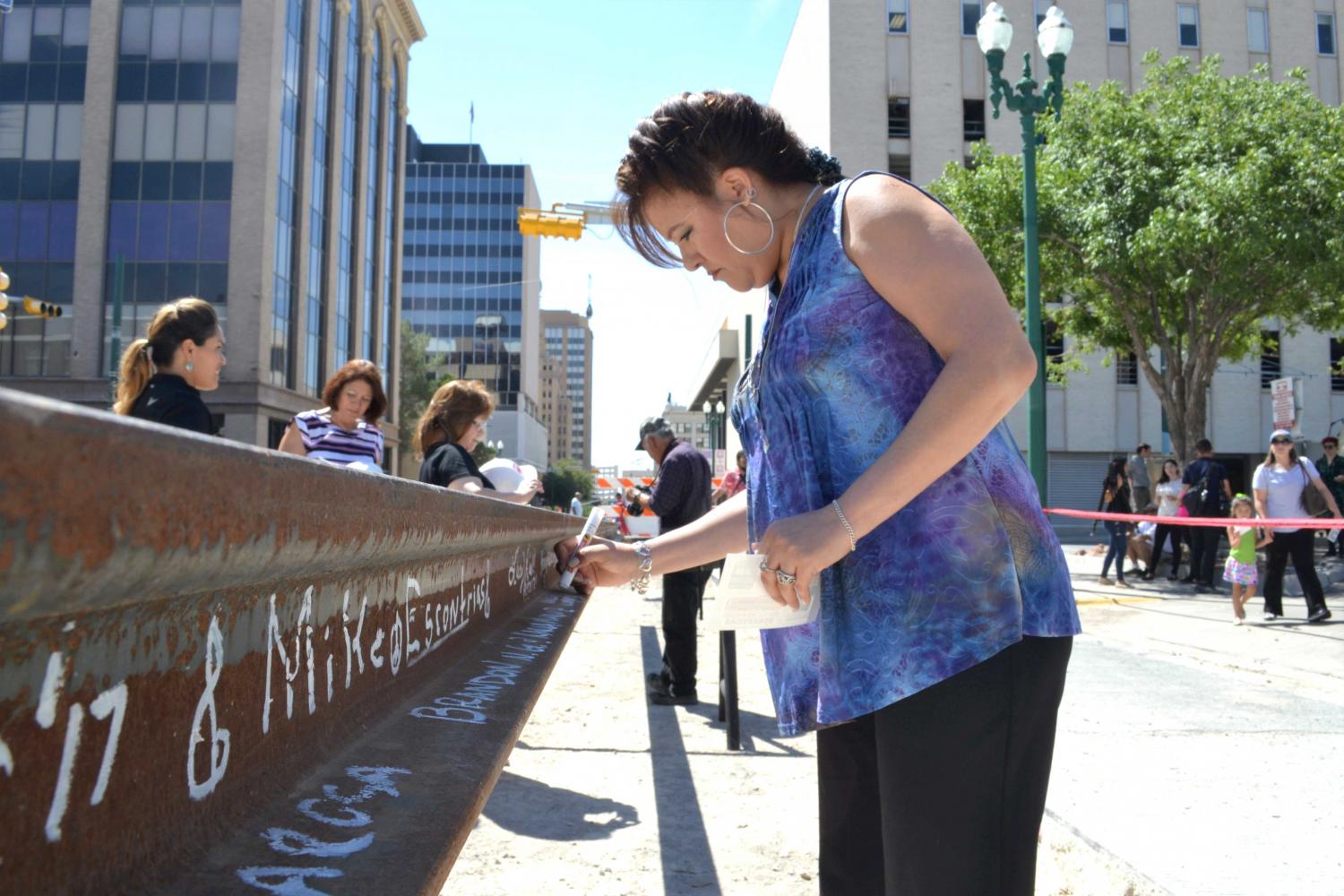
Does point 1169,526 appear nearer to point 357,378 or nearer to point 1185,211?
point 1185,211

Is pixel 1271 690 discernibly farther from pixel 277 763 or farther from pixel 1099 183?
pixel 1099 183

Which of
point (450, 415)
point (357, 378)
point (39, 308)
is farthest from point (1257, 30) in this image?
point (357, 378)

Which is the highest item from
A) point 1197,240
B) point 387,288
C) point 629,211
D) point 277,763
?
point 387,288

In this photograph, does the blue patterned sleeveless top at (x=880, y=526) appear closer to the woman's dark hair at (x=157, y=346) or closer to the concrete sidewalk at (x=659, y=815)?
the concrete sidewalk at (x=659, y=815)

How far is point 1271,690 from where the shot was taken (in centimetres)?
616

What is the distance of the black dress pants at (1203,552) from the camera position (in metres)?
13.7

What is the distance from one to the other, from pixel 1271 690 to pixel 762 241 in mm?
5666

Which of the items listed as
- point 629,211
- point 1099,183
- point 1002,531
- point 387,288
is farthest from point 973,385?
point 387,288

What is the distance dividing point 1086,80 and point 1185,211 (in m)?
20.2

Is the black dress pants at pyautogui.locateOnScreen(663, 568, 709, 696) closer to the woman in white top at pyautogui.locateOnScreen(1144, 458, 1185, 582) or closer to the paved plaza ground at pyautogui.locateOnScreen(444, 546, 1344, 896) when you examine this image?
the paved plaza ground at pyautogui.locateOnScreen(444, 546, 1344, 896)

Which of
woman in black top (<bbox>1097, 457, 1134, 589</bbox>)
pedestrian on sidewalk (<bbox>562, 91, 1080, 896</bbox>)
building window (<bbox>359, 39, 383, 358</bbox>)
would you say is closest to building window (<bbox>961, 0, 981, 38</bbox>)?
woman in black top (<bbox>1097, 457, 1134, 589</bbox>)

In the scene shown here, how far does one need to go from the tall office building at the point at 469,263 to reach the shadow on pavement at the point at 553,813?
111 metres

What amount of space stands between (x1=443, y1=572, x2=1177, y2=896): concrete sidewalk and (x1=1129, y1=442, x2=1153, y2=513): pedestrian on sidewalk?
12.8 metres

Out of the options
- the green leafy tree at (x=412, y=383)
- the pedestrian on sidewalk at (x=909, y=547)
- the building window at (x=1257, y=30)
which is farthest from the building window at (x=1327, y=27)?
the green leafy tree at (x=412, y=383)
